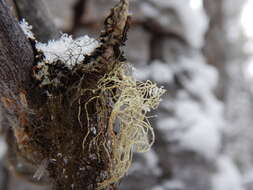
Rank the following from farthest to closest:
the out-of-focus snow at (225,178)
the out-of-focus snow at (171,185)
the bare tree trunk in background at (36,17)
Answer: the out-of-focus snow at (225,178) < the out-of-focus snow at (171,185) < the bare tree trunk in background at (36,17)

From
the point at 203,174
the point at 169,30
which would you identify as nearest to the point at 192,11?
the point at 169,30

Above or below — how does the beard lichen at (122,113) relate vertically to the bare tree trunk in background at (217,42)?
below

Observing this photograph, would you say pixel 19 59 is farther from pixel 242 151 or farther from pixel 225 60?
pixel 242 151

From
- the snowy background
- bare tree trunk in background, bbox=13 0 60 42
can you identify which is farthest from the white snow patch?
bare tree trunk in background, bbox=13 0 60 42

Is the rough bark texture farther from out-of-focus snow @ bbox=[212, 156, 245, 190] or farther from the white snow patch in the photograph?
out-of-focus snow @ bbox=[212, 156, 245, 190]

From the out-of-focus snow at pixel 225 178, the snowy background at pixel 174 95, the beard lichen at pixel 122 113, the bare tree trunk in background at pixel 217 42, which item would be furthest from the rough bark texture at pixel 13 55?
the bare tree trunk in background at pixel 217 42

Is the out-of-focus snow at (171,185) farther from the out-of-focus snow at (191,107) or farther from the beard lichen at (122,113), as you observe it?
the beard lichen at (122,113)
